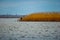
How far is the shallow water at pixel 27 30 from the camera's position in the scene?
288 cm

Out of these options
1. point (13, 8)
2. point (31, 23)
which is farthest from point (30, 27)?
point (13, 8)

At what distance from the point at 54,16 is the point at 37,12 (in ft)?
1.01

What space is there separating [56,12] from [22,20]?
59cm

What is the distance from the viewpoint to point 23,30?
3.01m

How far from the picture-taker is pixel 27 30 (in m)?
3.02

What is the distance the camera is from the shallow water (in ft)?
9.43

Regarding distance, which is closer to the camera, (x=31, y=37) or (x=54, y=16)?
(x=31, y=37)

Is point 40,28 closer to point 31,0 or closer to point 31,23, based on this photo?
point 31,23

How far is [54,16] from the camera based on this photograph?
3166 millimetres

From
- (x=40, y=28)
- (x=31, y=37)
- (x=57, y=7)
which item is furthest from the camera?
(x=40, y=28)

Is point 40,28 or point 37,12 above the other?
point 37,12

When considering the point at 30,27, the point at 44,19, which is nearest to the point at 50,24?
the point at 44,19

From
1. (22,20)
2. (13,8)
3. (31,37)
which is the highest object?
Result: (13,8)

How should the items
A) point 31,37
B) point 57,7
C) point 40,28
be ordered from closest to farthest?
point 31,37 < point 57,7 < point 40,28
